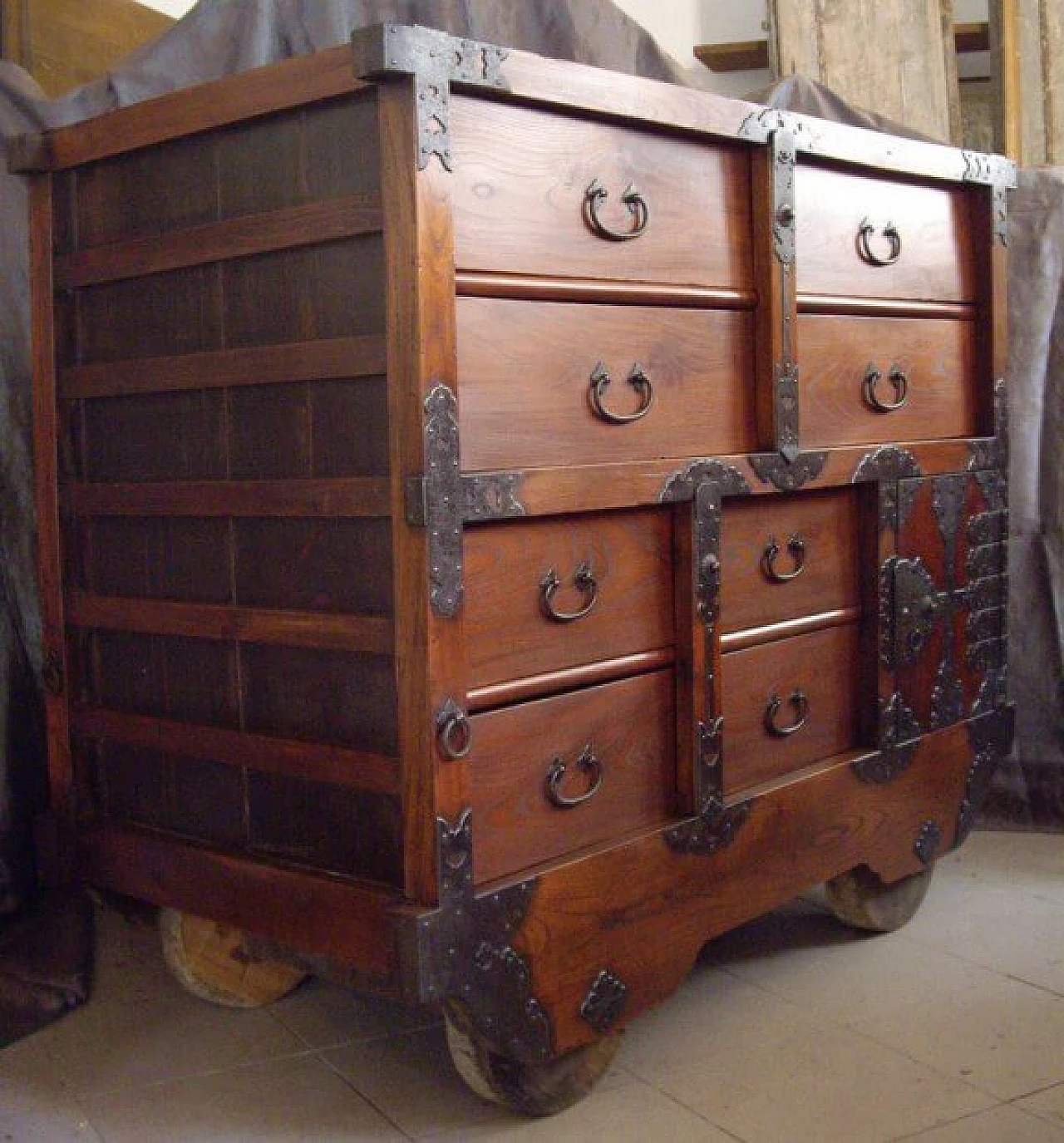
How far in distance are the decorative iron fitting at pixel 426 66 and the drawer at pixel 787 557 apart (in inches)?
28.3

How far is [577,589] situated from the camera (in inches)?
73.7

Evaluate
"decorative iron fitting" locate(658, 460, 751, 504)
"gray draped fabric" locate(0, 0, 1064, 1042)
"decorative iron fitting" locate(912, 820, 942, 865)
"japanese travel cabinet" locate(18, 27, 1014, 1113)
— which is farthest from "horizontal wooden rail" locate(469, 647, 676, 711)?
"gray draped fabric" locate(0, 0, 1064, 1042)

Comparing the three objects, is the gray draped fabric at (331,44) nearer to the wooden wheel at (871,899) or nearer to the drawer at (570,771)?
the wooden wheel at (871,899)

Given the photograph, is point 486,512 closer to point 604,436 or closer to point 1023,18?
point 604,436

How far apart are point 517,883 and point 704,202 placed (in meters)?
0.92

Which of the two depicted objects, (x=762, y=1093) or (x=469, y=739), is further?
(x=762, y=1093)

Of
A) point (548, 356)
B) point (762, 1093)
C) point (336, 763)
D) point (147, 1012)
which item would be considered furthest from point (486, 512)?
point (147, 1012)

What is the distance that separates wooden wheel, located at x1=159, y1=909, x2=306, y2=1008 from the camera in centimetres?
220

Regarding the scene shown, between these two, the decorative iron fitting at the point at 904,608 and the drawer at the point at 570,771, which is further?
the decorative iron fitting at the point at 904,608

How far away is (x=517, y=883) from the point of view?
1.76m

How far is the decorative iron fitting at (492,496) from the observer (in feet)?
5.52

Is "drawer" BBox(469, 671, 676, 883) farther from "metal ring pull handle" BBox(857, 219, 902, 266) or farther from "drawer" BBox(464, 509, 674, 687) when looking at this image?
"metal ring pull handle" BBox(857, 219, 902, 266)

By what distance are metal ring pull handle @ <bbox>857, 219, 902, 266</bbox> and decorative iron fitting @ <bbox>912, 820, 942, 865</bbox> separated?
35.5 inches

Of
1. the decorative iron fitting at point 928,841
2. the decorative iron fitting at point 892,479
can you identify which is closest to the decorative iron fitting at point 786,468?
the decorative iron fitting at point 892,479
